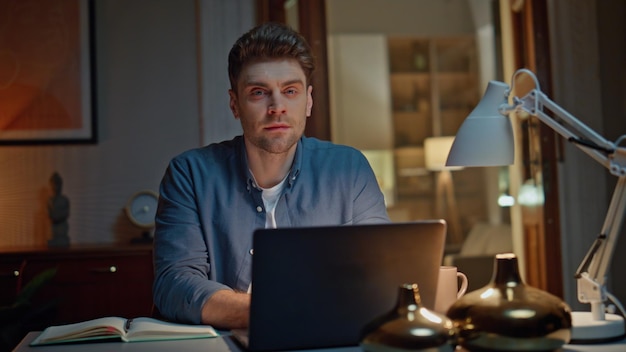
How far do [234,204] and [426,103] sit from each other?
19.6ft

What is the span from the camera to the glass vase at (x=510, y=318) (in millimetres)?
1119

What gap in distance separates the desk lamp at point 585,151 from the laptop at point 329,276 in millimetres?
270

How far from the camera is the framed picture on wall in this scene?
350cm

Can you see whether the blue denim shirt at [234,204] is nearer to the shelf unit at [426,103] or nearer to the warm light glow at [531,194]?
the warm light glow at [531,194]

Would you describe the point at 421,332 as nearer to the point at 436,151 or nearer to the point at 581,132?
the point at 581,132

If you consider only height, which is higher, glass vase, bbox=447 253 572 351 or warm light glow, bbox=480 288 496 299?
warm light glow, bbox=480 288 496 299

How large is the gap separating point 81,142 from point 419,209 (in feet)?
15.5

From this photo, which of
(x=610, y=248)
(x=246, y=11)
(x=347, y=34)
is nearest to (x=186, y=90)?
(x=246, y=11)

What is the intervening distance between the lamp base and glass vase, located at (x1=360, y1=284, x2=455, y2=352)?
31 cm

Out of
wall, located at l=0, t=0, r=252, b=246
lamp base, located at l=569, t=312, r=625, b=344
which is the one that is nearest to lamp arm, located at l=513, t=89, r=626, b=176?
lamp base, located at l=569, t=312, r=625, b=344

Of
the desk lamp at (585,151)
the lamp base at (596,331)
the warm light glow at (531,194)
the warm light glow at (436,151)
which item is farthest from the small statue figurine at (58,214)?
the warm light glow at (436,151)

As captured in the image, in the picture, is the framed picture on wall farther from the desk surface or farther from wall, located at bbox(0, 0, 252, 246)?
the desk surface

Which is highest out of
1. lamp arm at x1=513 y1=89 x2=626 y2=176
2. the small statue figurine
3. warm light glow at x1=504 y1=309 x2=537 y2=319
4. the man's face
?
the man's face

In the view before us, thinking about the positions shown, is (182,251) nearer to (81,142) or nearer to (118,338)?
(118,338)
